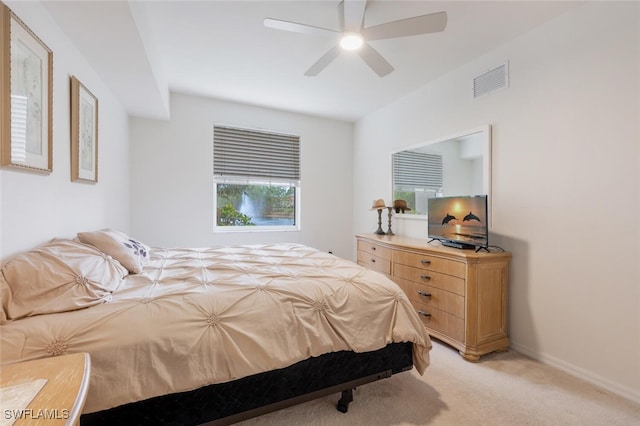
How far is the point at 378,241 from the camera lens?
3.19 m

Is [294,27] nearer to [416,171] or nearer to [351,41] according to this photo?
[351,41]

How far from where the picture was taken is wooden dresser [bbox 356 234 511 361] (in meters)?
2.20

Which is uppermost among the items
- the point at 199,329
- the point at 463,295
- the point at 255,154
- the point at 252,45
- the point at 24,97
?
the point at 252,45

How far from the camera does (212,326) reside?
1267mm

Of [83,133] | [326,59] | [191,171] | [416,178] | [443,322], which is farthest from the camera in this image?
[191,171]

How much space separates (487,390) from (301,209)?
3.11 m

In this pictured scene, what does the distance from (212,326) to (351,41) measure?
79.4 inches

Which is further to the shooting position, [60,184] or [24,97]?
[60,184]

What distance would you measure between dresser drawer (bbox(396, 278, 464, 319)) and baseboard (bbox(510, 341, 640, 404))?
660mm

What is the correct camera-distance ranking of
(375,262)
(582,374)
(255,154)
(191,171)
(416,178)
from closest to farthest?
1. (582,374)
2. (375,262)
3. (416,178)
4. (191,171)
5. (255,154)

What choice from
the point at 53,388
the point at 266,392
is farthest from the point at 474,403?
the point at 53,388

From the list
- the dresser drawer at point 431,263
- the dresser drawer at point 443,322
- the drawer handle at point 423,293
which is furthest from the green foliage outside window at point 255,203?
the dresser drawer at point 443,322

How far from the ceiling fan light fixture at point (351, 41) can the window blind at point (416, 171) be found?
163cm

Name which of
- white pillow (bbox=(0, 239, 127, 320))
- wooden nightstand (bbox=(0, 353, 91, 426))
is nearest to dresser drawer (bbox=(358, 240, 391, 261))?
white pillow (bbox=(0, 239, 127, 320))
